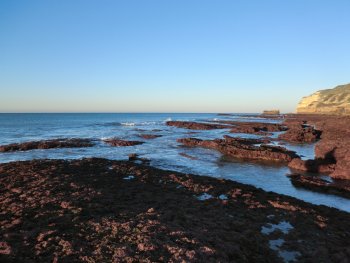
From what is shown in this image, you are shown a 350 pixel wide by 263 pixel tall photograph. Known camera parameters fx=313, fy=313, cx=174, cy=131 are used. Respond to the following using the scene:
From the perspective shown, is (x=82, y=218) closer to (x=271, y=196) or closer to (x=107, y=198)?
(x=107, y=198)

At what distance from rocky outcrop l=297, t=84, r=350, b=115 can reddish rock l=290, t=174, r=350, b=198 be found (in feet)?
388

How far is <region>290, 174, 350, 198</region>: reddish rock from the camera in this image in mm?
16984

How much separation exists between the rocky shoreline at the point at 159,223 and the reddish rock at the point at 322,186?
348 centimetres

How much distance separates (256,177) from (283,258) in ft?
39.8

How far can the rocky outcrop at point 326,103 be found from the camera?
13398 cm

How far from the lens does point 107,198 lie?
14445 mm

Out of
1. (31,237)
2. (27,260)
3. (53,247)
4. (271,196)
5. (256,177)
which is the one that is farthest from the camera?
(256,177)

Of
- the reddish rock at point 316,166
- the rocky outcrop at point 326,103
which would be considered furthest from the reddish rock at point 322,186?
the rocky outcrop at point 326,103

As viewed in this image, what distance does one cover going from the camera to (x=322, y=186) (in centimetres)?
1784

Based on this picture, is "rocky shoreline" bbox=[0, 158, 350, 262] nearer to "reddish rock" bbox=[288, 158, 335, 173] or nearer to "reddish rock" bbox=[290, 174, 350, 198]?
"reddish rock" bbox=[290, 174, 350, 198]

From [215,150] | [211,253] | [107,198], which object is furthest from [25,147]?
[211,253]

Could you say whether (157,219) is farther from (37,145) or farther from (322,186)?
(37,145)

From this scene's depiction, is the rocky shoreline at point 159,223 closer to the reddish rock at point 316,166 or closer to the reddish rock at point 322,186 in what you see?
the reddish rock at point 322,186

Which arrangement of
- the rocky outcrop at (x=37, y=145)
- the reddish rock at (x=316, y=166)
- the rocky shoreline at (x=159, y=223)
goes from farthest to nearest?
the rocky outcrop at (x=37, y=145), the reddish rock at (x=316, y=166), the rocky shoreline at (x=159, y=223)
